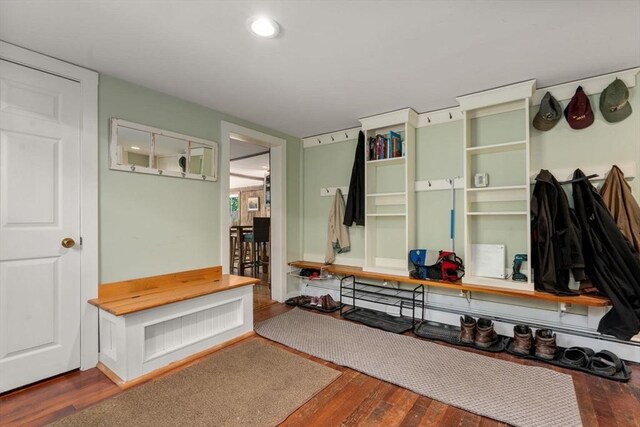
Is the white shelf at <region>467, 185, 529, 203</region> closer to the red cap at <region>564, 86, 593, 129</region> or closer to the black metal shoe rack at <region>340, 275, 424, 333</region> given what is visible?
the red cap at <region>564, 86, 593, 129</region>

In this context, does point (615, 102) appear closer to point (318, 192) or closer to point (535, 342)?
point (535, 342)

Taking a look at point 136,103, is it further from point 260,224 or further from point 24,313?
point 260,224

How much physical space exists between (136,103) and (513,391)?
3.55 meters

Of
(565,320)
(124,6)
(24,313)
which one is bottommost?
(565,320)

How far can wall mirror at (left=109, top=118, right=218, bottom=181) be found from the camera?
2367 millimetres

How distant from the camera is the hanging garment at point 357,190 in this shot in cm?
349

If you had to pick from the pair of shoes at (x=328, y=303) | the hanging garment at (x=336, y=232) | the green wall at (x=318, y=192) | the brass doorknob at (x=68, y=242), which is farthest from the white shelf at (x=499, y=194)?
the brass doorknob at (x=68, y=242)

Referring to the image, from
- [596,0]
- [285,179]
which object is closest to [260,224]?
[285,179]

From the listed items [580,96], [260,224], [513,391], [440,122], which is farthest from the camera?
[260,224]

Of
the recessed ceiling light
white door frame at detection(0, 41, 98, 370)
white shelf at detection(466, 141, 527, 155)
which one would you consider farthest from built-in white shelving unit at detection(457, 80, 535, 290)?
white door frame at detection(0, 41, 98, 370)

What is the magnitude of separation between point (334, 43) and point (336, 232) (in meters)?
2.25

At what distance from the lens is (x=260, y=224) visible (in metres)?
5.06

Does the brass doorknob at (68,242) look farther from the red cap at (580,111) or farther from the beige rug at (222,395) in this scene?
the red cap at (580,111)

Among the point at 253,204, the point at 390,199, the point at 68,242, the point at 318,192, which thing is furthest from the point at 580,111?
the point at 253,204
